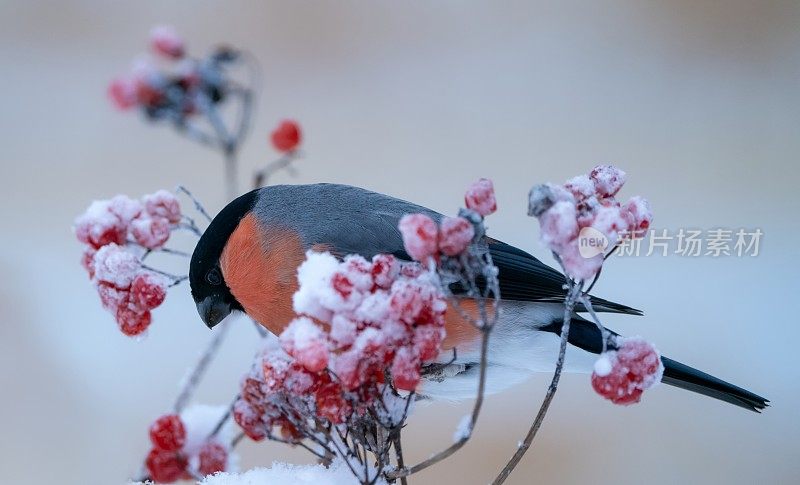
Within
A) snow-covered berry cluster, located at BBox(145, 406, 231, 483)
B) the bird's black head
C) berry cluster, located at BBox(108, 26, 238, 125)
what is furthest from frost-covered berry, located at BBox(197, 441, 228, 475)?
berry cluster, located at BBox(108, 26, 238, 125)

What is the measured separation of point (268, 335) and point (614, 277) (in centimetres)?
72

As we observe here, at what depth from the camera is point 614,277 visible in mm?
1290

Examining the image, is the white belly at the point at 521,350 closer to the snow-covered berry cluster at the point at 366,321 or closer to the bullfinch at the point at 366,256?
the bullfinch at the point at 366,256

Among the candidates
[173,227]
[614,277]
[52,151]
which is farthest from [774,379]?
[52,151]

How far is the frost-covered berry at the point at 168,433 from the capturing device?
2.29 feet

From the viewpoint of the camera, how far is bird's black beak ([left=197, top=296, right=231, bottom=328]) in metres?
0.76

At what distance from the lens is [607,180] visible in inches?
19.9

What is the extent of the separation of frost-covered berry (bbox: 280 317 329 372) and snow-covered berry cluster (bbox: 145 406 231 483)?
27cm

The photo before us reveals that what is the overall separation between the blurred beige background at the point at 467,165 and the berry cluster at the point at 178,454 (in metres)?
0.44

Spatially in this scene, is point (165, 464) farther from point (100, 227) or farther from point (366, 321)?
point (366, 321)

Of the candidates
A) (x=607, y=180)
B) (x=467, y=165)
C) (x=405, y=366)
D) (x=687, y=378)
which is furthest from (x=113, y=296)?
(x=467, y=165)

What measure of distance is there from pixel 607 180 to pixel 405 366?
164 mm

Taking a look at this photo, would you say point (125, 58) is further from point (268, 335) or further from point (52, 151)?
point (268, 335)

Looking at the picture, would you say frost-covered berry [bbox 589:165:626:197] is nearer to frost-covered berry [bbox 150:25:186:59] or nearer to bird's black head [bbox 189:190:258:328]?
bird's black head [bbox 189:190:258:328]
